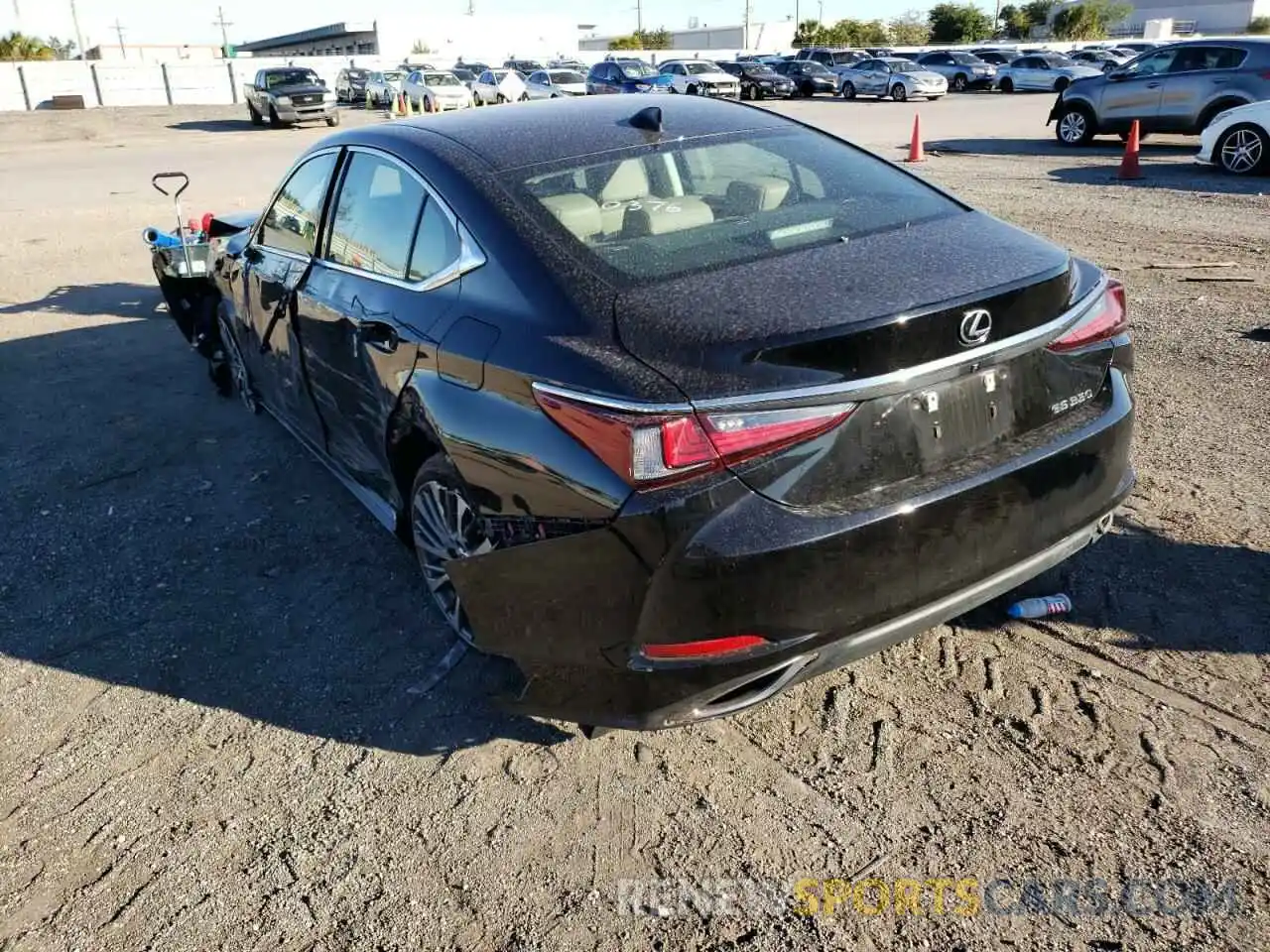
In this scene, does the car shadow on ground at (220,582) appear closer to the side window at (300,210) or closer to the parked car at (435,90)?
the side window at (300,210)

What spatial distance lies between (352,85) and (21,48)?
3108cm

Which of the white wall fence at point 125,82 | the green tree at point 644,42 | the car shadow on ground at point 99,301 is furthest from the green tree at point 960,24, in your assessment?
the car shadow on ground at point 99,301

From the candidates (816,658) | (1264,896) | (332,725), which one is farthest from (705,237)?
(1264,896)

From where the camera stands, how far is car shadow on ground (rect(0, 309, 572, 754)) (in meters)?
3.37

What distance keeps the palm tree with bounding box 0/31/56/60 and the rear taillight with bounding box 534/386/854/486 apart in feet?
237

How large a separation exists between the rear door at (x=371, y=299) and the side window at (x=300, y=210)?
20 cm

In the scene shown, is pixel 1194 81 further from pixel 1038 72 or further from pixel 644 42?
pixel 644 42

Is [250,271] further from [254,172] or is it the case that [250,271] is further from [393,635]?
[254,172]

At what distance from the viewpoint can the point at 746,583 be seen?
2389mm

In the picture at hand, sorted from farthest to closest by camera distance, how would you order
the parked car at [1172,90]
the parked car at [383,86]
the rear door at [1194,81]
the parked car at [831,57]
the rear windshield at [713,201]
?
the parked car at [831,57] < the parked car at [383,86] < the rear door at [1194,81] < the parked car at [1172,90] < the rear windshield at [713,201]

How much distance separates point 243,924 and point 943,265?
2501 millimetres

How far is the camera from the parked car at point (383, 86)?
1460 inches

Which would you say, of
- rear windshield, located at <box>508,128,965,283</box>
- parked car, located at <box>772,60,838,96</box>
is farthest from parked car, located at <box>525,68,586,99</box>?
rear windshield, located at <box>508,128,965,283</box>

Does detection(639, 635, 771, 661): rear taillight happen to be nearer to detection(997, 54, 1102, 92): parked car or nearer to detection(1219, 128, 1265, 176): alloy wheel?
detection(1219, 128, 1265, 176): alloy wheel
